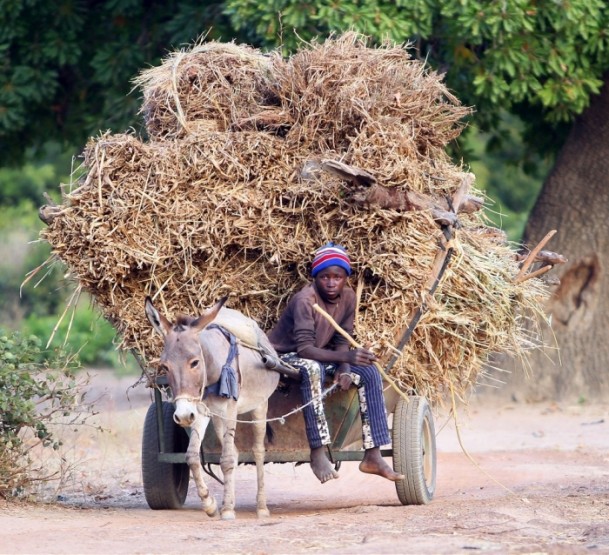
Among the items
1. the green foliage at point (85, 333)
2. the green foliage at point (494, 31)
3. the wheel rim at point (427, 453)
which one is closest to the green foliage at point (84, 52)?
the green foliage at point (494, 31)

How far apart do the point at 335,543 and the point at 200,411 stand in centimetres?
127

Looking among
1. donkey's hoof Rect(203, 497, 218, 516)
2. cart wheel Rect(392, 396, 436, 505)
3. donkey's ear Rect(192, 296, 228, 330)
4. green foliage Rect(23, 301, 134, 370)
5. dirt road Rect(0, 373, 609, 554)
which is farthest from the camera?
green foliage Rect(23, 301, 134, 370)

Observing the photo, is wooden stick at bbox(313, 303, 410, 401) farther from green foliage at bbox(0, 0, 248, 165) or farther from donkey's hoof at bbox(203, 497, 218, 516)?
green foliage at bbox(0, 0, 248, 165)

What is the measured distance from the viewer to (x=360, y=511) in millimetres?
7301

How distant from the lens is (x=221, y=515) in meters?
6.94

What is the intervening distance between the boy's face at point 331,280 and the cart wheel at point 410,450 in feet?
3.43

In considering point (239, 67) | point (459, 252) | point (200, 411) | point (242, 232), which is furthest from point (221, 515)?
point (239, 67)

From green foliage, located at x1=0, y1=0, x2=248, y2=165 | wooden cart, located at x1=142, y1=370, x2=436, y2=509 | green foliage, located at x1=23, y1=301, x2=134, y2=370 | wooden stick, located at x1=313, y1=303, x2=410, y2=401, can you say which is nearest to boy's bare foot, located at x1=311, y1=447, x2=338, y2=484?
wooden cart, located at x1=142, y1=370, x2=436, y2=509

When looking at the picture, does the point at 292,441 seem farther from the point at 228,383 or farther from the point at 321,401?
the point at 228,383

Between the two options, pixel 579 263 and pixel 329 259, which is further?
pixel 579 263

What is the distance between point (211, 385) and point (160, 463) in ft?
4.09

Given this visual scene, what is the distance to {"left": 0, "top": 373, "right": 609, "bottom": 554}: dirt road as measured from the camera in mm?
5816

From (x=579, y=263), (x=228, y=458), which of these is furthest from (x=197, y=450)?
(x=579, y=263)

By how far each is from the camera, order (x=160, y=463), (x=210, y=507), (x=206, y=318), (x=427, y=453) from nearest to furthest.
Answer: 1. (x=206, y=318)
2. (x=210, y=507)
3. (x=160, y=463)
4. (x=427, y=453)
